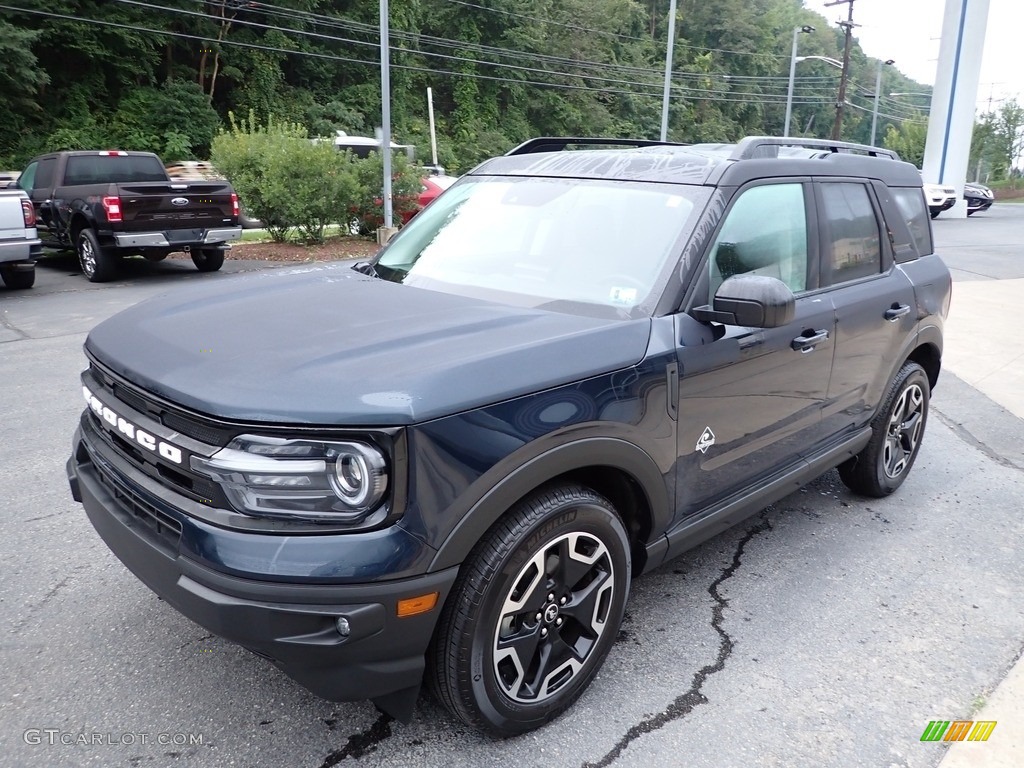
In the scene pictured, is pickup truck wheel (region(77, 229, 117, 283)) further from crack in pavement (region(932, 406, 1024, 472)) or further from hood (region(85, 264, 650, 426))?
crack in pavement (region(932, 406, 1024, 472))

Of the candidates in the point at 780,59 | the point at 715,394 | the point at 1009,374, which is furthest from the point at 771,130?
the point at 715,394

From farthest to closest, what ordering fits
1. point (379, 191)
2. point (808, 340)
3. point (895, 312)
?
point (379, 191), point (895, 312), point (808, 340)

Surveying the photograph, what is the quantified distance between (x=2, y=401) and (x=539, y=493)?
5.19m

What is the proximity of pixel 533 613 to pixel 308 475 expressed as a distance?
0.86 metres

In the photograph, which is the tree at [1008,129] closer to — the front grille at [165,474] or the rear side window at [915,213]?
the rear side window at [915,213]

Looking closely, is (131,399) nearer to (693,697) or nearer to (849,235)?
(693,697)

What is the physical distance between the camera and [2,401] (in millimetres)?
5902

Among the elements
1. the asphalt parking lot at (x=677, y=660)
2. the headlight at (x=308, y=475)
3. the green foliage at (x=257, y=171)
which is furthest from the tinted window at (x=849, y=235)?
the green foliage at (x=257, y=171)

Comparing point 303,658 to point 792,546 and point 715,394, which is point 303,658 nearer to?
point 715,394

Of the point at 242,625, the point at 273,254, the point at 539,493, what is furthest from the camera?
the point at 273,254

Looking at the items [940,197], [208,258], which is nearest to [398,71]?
[940,197]

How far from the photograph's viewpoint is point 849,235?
12.5 ft

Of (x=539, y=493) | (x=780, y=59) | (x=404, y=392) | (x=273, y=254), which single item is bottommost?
(x=273, y=254)

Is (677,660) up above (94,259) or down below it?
below
